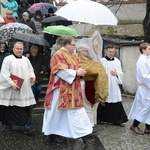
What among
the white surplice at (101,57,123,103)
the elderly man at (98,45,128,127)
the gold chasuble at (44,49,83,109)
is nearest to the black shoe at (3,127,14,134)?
the gold chasuble at (44,49,83,109)

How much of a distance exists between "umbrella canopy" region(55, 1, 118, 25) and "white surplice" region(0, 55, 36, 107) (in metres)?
1.20

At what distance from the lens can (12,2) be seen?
1243cm

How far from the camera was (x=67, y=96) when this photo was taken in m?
5.93

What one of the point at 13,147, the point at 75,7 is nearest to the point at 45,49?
the point at 75,7

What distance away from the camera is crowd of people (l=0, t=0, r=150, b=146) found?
594 cm

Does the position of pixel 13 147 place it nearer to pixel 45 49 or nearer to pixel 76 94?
pixel 76 94

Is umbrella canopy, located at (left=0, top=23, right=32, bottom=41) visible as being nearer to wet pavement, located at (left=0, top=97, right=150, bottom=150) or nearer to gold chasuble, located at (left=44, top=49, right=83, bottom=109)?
wet pavement, located at (left=0, top=97, right=150, bottom=150)

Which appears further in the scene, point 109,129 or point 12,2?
point 12,2

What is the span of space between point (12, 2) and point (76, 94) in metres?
7.29

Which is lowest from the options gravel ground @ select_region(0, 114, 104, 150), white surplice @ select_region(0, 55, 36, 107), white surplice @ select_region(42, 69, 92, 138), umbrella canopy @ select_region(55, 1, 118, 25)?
gravel ground @ select_region(0, 114, 104, 150)

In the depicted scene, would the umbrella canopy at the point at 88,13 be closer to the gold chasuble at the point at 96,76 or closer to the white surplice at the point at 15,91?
the gold chasuble at the point at 96,76

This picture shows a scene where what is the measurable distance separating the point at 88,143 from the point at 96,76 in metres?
1.16

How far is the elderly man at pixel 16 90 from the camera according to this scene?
21.9 feet

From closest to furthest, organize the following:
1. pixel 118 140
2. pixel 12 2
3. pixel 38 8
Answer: pixel 118 140 < pixel 38 8 < pixel 12 2
